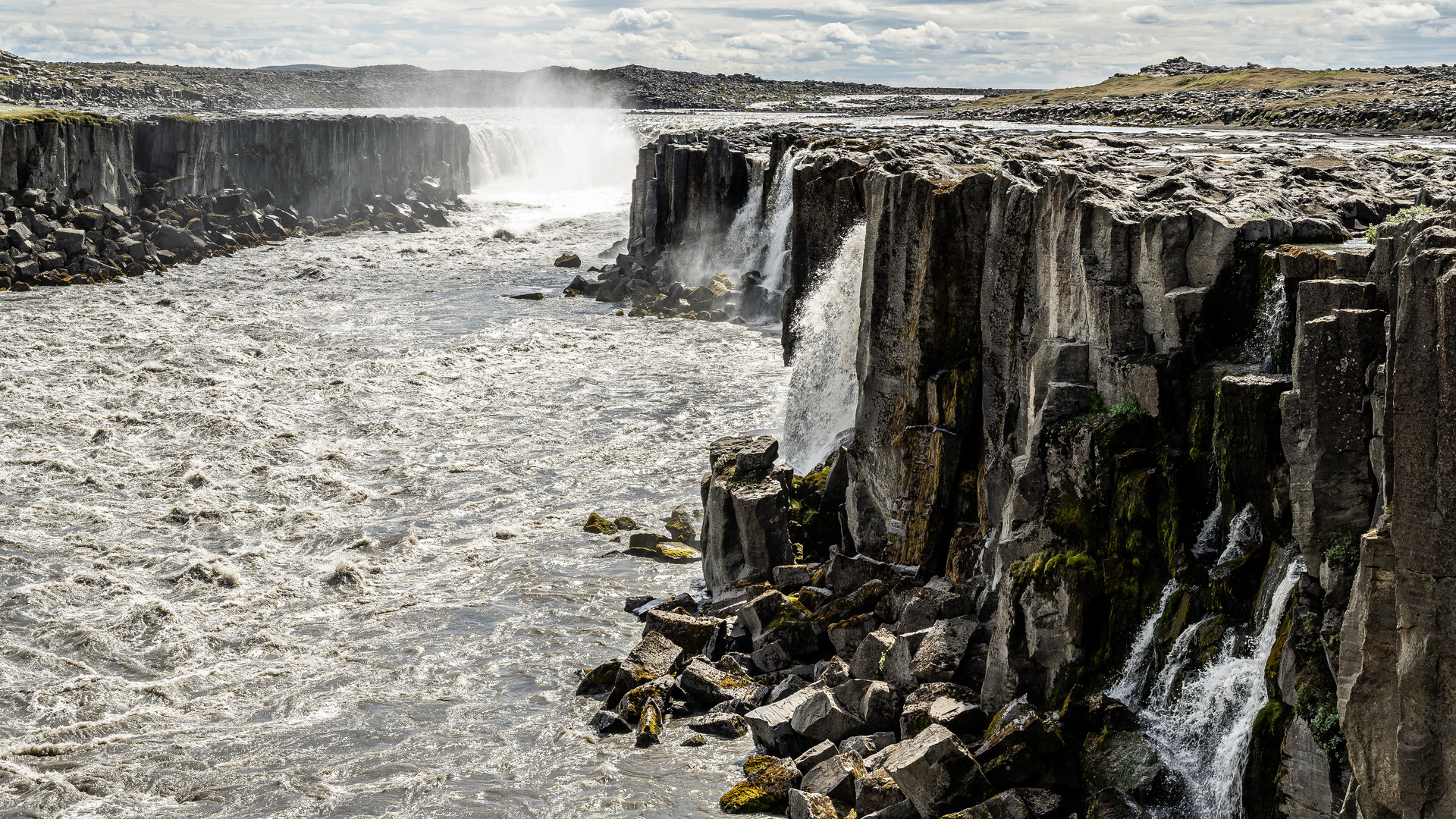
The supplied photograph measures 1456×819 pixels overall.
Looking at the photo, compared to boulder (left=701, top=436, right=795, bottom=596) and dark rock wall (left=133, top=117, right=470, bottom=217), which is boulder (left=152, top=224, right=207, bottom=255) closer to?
dark rock wall (left=133, top=117, right=470, bottom=217)

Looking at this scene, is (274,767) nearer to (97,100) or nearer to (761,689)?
(761,689)

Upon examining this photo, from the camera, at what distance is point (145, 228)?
61781 mm

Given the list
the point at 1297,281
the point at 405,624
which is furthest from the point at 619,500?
the point at 1297,281

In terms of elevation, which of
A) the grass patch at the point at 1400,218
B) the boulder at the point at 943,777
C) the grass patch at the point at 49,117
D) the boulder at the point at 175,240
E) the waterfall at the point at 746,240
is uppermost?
the grass patch at the point at 49,117

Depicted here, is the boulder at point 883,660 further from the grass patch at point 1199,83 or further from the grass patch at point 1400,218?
the grass patch at point 1199,83

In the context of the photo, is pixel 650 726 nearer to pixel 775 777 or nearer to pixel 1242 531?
pixel 775 777

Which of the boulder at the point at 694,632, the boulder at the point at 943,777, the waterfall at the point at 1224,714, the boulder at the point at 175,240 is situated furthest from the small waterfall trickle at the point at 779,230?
the waterfall at the point at 1224,714

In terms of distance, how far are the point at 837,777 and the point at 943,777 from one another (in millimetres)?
1551

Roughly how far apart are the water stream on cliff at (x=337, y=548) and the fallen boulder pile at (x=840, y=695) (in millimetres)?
785

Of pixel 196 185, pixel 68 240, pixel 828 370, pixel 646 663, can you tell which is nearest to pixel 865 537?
pixel 646 663

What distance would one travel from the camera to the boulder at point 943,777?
520 inches

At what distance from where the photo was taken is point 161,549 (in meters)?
24.3

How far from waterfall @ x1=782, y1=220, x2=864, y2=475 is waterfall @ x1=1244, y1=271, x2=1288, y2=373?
1198cm

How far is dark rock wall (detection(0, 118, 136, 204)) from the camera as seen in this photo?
56.6m
